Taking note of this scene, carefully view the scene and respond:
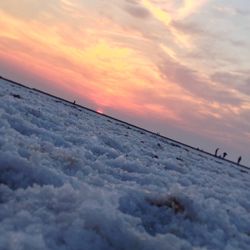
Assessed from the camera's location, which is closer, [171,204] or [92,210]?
[92,210]

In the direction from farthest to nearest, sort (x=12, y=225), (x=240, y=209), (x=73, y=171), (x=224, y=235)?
(x=240, y=209) → (x=73, y=171) → (x=224, y=235) → (x=12, y=225)

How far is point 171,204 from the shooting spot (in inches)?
351

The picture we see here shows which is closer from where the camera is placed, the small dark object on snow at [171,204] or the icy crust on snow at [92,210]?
the icy crust on snow at [92,210]

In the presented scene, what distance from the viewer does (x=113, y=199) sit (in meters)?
7.82

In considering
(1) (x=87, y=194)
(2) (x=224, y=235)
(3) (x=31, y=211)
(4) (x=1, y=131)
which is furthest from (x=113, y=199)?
(4) (x=1, y=131)

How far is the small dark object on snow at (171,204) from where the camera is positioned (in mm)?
8680

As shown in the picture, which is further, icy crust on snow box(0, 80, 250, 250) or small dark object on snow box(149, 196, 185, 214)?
small dark object on snow box(149, 196, 185, 214)

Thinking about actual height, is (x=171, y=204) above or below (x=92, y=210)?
above

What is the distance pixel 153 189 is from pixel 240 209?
2.69 meters

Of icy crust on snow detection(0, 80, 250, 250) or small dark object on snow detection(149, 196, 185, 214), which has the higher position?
small dark object on snow detection(149, 196, 185, 214)

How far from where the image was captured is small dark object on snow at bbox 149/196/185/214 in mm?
8680

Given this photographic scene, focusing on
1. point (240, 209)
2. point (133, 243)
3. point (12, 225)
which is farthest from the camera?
point (240, 209)

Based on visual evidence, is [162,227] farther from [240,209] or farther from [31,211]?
[240,209]

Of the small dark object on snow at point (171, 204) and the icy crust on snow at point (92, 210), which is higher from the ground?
the small dark object on snow at point (171, 204)
